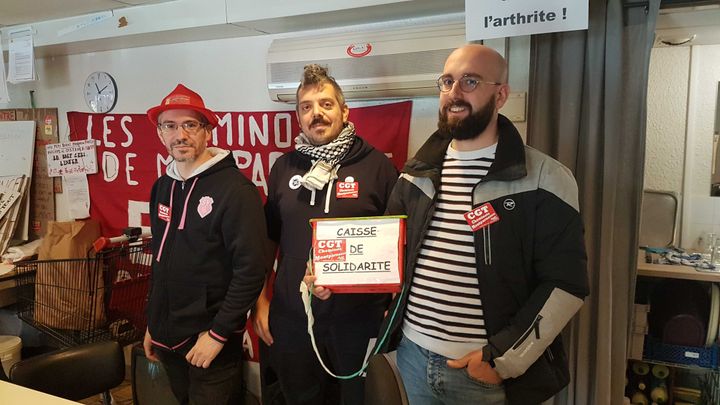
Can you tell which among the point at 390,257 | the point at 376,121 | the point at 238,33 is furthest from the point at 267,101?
the point at 390,257

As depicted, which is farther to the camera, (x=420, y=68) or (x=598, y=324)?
(x=420, y=68)

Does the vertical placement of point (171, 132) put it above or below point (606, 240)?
above

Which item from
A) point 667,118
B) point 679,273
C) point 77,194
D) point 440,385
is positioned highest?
point 667,118

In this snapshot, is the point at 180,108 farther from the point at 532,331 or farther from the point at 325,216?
the point at 532,331

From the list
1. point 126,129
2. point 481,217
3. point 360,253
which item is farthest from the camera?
point 126,129

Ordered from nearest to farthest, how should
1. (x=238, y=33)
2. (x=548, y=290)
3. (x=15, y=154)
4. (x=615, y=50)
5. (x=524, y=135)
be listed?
(x=548, y=290), (x=615, y=50), (x=524, y=135), (x=238, y=33), (x=15, y=154)

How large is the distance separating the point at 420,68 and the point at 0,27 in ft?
9.10

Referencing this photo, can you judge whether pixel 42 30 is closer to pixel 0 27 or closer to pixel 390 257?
pixel 0 27

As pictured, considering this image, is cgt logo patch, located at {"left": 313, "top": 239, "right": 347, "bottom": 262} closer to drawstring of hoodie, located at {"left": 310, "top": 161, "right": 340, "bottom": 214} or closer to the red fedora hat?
drawstring of hoodie, located at {"left": 310, "top": 161, "right": 340, "bottom": 214}

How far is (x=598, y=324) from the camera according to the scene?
1.90 meters

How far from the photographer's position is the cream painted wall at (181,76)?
2.68m

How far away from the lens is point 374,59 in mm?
2203

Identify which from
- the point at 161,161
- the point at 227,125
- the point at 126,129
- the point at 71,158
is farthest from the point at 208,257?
the point at 71,158

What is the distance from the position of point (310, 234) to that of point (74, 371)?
93 cm
